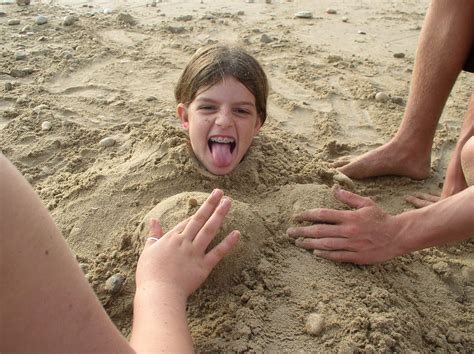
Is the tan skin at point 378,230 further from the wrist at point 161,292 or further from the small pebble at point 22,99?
the small pebble at point 22,99

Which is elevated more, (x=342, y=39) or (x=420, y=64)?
(x=420, y=64)

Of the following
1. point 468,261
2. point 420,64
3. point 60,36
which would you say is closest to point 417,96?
point 420,64

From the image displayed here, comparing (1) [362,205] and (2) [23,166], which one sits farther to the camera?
(2) [23,166]

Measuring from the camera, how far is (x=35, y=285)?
0.91m

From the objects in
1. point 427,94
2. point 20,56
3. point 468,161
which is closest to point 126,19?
point 20,56

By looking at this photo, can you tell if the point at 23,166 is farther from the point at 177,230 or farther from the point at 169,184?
the point at 177,230

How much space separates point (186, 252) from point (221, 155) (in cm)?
76

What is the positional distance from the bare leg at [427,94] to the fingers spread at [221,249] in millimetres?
1381

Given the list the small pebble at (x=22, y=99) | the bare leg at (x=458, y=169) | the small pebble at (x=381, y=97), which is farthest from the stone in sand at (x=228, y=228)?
the small pebble at (x=381, y=97)

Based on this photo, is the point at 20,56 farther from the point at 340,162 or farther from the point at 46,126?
the point at 340,162

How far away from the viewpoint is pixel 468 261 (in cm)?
254

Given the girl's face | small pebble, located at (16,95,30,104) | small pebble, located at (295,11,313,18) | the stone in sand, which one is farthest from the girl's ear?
small pebble, located at (295,11,313,18)

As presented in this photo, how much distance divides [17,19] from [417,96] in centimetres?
414

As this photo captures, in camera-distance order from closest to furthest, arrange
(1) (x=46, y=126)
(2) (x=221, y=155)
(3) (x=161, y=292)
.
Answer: (3) (x=161, y=292) < (2) (x=221, y=155) < (1) (x=46, y=126)
